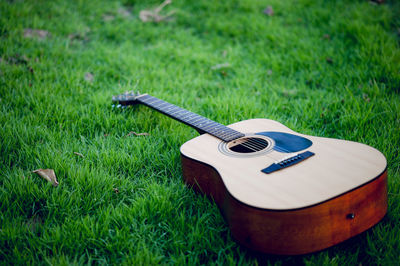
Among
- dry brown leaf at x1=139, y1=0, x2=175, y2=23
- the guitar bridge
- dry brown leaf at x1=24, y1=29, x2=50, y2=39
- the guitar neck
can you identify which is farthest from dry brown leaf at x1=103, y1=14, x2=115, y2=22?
the guitar bridge

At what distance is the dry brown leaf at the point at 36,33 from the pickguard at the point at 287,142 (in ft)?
9.61

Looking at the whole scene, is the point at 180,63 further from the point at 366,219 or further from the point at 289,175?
the point at 366,219

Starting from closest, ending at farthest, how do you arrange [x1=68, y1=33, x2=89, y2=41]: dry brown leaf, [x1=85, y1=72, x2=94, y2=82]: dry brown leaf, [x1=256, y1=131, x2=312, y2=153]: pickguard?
[x1=256, y1=131, x2=312, y2=153]: pickguard → [x1=85, y1=72, x2=94, y2=82]: dry brown leaf → [x1=68, y1=33, x2=89, y2=41]: dry brown leaf

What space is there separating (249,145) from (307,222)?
650 mm

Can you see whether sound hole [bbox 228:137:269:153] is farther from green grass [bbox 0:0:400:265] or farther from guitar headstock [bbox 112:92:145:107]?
guitar headstock [bbox 112:92:145:107]

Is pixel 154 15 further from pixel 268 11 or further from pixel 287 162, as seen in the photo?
pixel 287 162

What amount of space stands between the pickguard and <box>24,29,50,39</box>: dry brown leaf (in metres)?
2.93

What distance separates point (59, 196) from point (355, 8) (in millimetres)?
3872

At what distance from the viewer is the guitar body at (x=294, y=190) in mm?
1325

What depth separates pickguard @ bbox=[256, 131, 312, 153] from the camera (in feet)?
5.67

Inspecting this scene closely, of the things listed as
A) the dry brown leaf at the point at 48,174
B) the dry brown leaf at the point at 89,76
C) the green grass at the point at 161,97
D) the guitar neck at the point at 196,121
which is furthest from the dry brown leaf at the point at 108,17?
the dry brown leaf at the point at 48,174

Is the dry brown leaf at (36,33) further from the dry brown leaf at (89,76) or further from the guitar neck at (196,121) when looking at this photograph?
the guitar neck at (196,121)

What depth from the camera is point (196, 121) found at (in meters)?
2.11

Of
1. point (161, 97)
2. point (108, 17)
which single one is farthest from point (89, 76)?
Answer: point (108, 17)
